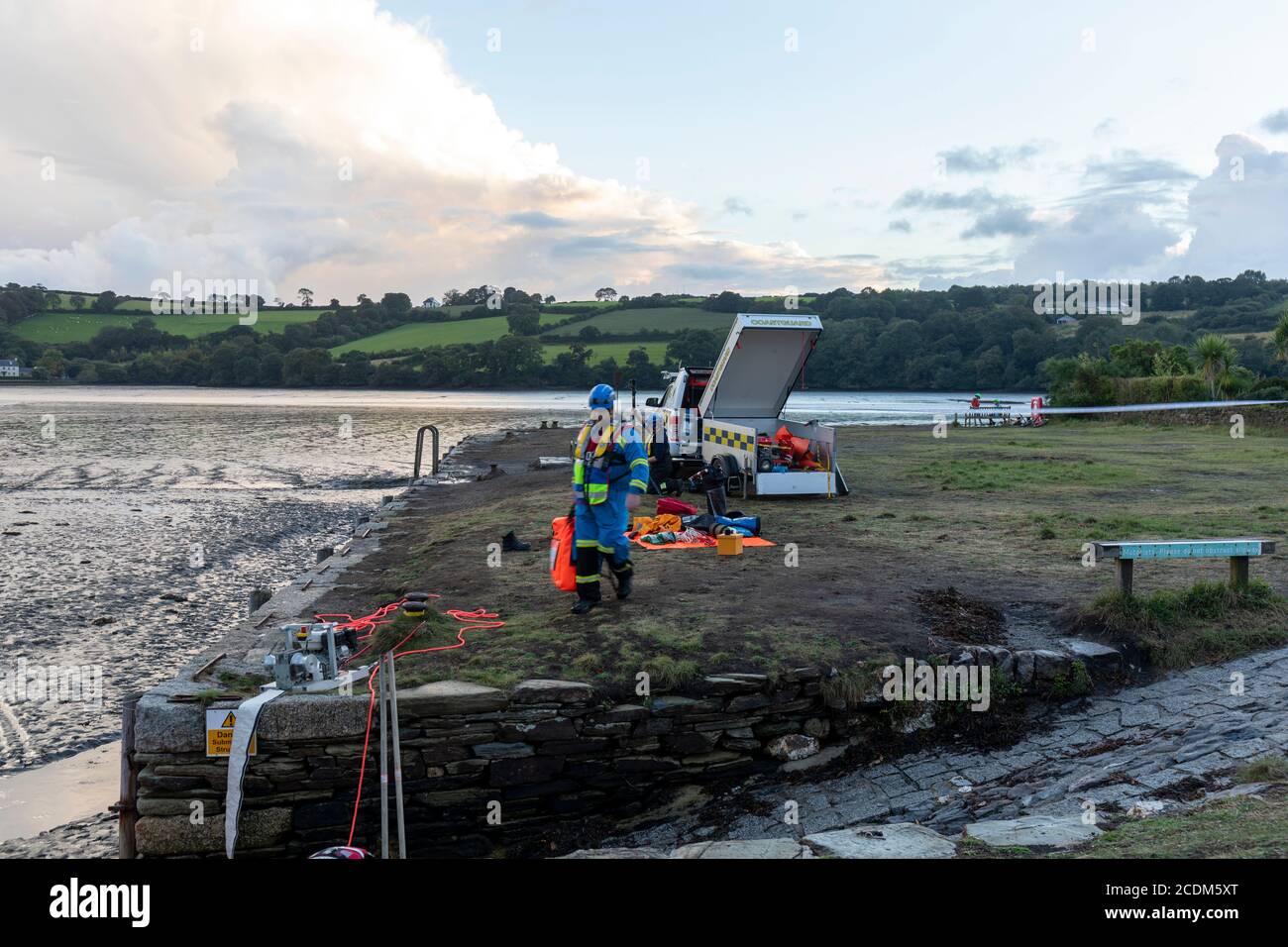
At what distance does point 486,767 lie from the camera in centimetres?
617

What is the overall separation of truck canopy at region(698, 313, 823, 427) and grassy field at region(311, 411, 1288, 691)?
8.33 feet

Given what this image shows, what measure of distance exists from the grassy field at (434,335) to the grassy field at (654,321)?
743 cm

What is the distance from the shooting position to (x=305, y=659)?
643cm

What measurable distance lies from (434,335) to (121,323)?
119ft

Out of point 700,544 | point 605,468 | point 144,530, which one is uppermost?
point 605,468

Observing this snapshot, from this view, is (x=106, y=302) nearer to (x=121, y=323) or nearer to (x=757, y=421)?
(x=121, y=323)

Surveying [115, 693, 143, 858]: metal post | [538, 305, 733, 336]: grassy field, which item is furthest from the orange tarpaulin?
[538, 305, 733, 336]: grassy field

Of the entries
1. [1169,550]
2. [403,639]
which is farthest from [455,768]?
[1169,550]

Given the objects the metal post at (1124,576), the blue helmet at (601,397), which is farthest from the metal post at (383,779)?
the metal post at (1124,576)

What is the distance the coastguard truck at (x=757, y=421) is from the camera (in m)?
16.0

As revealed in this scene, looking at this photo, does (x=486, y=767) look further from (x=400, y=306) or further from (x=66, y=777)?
(x=400, y=306)

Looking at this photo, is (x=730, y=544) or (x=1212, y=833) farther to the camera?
(x=730, y=544)

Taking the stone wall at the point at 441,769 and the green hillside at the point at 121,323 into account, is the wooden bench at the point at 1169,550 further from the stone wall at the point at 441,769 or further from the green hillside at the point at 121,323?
the green hillside at the point at 121,323
